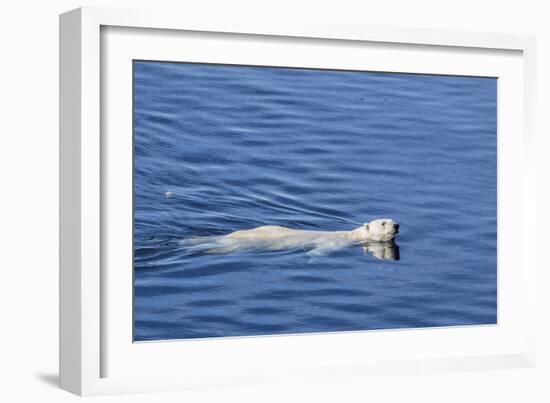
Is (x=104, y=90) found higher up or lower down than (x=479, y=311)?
higher up

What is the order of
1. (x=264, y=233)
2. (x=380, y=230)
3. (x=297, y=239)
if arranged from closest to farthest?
1. (x=264, y=233)
2. (x=297, y=239)
3. (x=380, y=230)

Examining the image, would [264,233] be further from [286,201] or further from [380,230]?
[380,230]

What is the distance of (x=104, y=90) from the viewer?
8688 mm

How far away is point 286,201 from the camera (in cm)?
934

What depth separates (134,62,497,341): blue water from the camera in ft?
29.4

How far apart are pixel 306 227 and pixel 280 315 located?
2.22 feet

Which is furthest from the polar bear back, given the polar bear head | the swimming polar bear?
the polar bear head

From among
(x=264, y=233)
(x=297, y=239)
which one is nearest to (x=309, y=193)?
(x=297, y=239)

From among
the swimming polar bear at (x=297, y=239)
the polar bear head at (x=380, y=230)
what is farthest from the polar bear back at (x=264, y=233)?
the polar bear head at (x=380, y=230)

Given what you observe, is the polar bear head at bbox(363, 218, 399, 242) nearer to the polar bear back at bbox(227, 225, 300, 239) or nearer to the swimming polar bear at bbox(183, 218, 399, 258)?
the swimming polar bear at bbox(183, 218, 399, 258)

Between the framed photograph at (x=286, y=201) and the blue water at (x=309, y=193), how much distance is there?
0.01 metres

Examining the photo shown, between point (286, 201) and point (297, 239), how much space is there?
0.95 feet

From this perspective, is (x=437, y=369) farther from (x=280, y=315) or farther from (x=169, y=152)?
(x=169, y=152)

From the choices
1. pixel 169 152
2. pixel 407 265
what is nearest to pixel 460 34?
pixel 407 265
